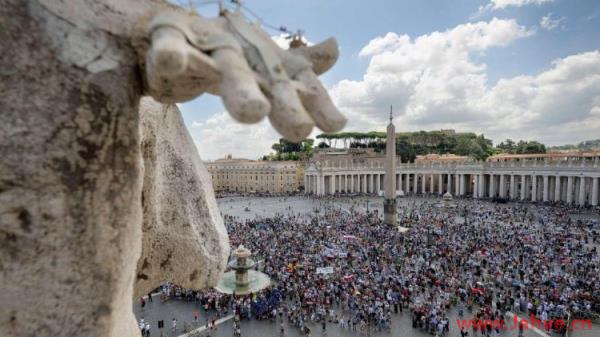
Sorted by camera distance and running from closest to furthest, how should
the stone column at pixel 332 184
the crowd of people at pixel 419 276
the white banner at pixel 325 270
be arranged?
the crowd of people at pixel 419 276 → the white banner at pixel 325 270 → the stone column at pixel 332 184

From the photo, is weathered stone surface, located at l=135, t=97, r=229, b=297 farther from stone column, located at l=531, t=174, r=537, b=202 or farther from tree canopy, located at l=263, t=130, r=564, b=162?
tree canopy, located at l=263, t=130, r=564, b=162

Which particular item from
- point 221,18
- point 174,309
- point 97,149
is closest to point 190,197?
point 97,149

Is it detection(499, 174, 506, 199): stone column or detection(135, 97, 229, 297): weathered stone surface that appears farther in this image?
detection(499, 174, 506, 199): stone column

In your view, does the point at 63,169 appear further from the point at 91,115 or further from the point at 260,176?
the point at 260,176

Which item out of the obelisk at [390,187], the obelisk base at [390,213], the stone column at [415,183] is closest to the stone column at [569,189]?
the stone column at [415,183]

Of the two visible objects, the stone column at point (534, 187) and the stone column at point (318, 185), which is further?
the stone column at point (318, 185)

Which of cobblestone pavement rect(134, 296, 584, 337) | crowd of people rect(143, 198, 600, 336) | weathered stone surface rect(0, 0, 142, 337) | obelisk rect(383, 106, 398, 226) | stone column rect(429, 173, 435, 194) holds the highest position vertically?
weathered stone surface rect(0, 0, 142, 337)

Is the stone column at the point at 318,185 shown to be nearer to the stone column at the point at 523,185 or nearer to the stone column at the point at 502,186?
the stone column at the point at 502,186

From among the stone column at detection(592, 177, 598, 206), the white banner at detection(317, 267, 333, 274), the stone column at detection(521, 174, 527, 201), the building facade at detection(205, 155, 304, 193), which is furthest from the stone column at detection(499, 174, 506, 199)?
the white banner at detection(317, 267, 333, 274)

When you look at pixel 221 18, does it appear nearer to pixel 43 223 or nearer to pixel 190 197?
pixel 43 223
